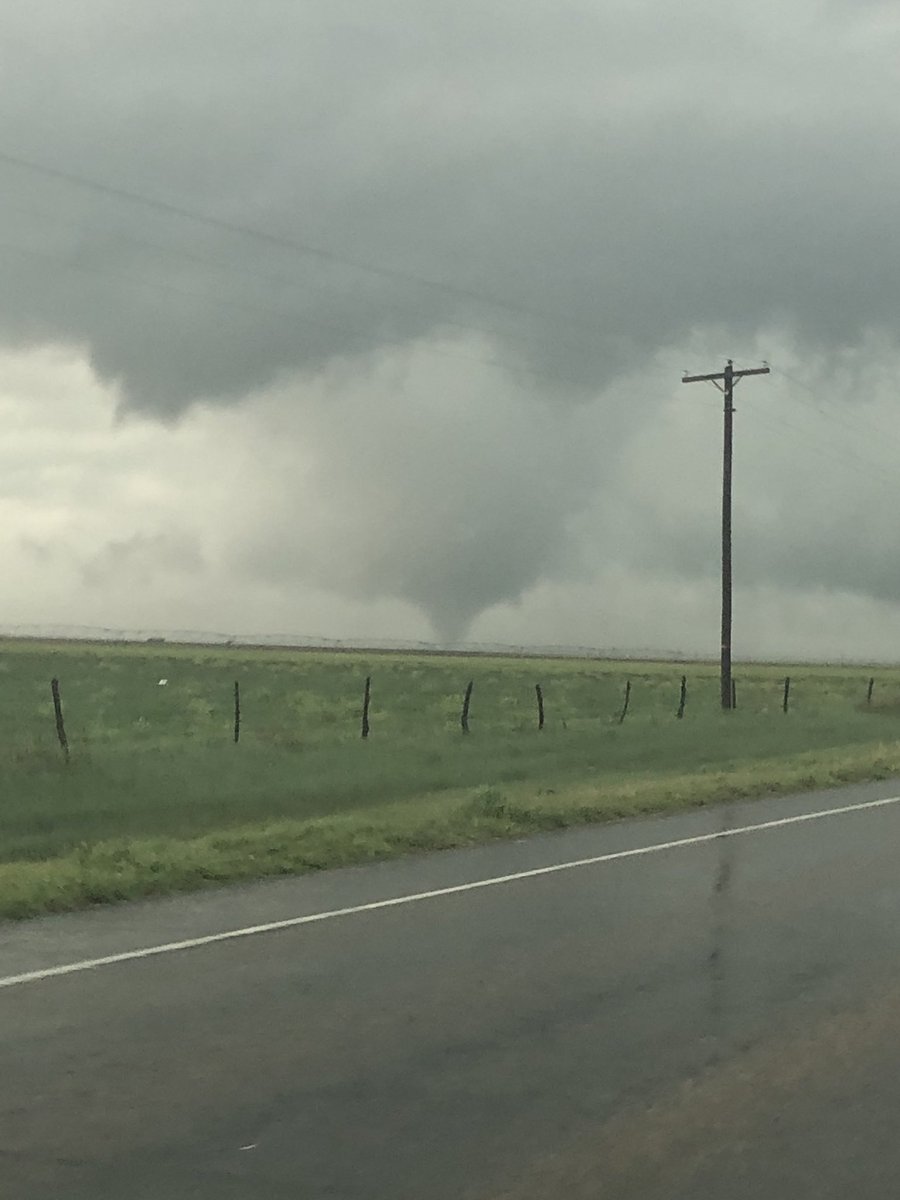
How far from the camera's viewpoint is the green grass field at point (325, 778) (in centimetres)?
1406

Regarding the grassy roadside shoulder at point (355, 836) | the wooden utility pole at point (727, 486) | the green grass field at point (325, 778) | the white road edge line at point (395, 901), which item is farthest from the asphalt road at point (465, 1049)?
the wooden utility pole at point (727, 486)

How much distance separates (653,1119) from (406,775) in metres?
15.9

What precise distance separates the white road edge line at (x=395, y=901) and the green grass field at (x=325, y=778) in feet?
6.21

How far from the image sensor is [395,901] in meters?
11.7

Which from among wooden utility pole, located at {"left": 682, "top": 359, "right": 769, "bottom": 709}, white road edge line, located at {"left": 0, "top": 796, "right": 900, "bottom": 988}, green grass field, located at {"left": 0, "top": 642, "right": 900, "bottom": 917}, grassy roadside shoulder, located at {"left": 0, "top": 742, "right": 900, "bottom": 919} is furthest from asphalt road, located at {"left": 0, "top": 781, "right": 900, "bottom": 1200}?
wooden utility pole, located at {"left": 682, "top": 359, "right": 769, "bottom": 709}

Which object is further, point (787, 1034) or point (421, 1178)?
point (787, 1034)

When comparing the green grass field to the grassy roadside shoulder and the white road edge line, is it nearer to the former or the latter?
the grassy roadside shoulder

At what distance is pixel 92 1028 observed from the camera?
299 inches

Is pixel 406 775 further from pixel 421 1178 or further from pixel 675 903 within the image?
pixel 421 1178

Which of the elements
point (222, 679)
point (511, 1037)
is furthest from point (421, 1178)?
point (222, 679)

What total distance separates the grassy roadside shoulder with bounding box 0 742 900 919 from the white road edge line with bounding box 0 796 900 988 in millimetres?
1780

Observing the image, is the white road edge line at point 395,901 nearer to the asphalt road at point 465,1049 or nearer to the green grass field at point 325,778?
the asphalt road at point 465,1049

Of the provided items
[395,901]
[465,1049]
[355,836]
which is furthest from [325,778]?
[465,1049]

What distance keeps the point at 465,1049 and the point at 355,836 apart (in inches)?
323
